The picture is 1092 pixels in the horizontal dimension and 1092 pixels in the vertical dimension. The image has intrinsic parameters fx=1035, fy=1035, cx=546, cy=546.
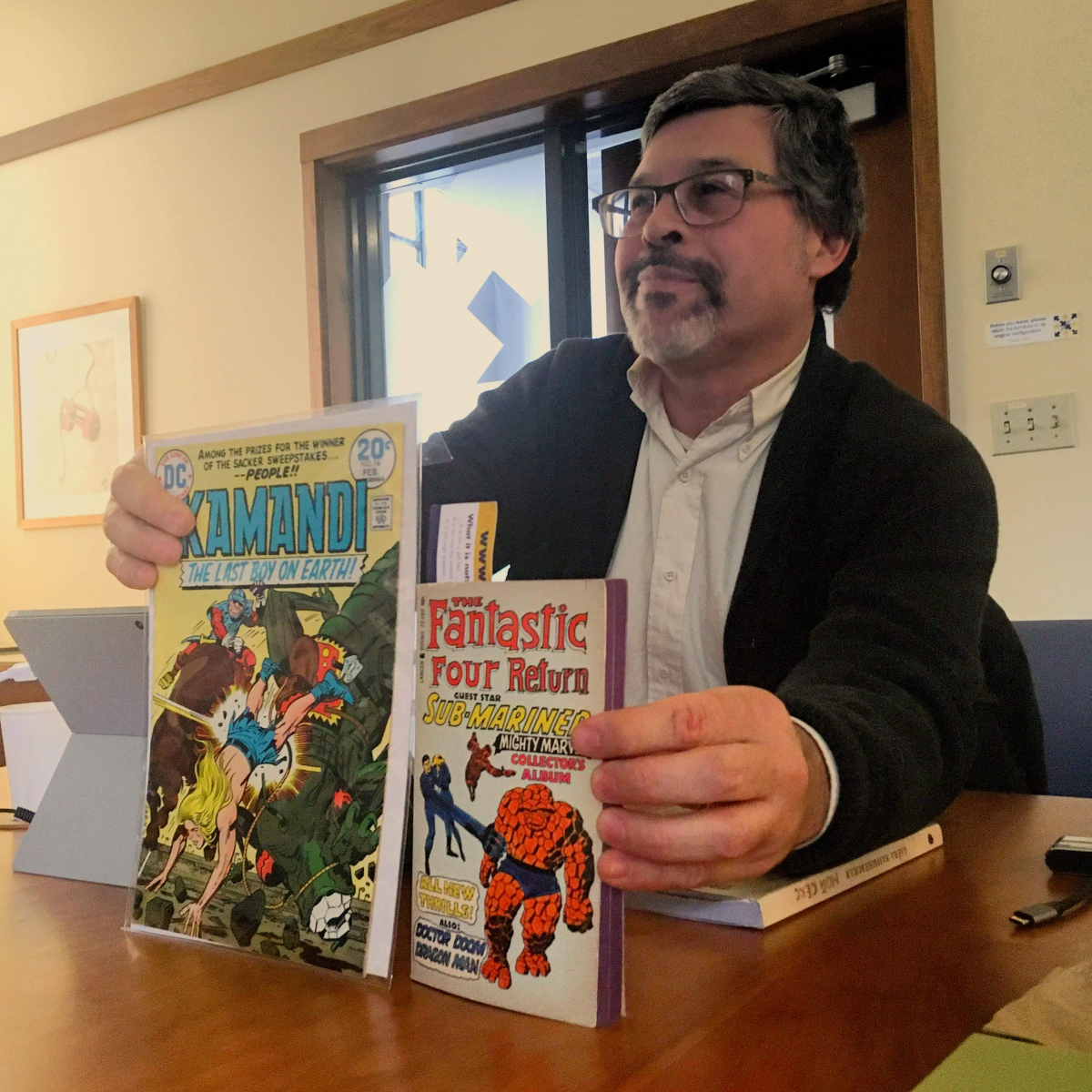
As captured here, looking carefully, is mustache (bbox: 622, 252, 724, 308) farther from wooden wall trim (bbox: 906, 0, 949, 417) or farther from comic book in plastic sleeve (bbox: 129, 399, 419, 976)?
wooden wall trim (bbox: 906, 0, 949, 417)

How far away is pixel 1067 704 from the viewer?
1202 millimetres

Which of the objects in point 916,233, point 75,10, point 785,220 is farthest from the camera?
point 75,10

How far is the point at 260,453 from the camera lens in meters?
0.57

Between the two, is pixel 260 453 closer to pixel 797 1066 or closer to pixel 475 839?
pixel 475 839

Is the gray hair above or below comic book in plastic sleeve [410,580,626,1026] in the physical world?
above

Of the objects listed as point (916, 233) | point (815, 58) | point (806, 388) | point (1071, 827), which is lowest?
point (1071, 827)

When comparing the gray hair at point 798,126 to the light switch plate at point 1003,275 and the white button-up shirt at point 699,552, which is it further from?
the light switch plate at point 1003,275

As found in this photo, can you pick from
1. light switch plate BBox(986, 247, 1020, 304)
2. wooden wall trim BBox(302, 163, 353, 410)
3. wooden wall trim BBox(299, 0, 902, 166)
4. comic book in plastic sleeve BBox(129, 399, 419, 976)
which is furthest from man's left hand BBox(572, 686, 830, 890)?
wooden wall trim BBox(302, 163, 353, 410)

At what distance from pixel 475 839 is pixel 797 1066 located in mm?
166

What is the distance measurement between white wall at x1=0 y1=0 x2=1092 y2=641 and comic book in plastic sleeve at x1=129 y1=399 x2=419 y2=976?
1.86 meters

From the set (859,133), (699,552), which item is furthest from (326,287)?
(699,552)

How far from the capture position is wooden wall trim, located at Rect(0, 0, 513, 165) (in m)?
2.85

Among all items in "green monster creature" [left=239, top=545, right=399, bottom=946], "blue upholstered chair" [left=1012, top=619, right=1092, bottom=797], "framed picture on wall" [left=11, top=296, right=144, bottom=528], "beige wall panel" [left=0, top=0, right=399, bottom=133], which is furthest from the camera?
"framed picture on wall" [left=11, top=296, right=144, bottom=528]

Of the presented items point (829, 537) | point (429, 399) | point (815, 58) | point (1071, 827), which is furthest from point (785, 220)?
point (815, 58)
